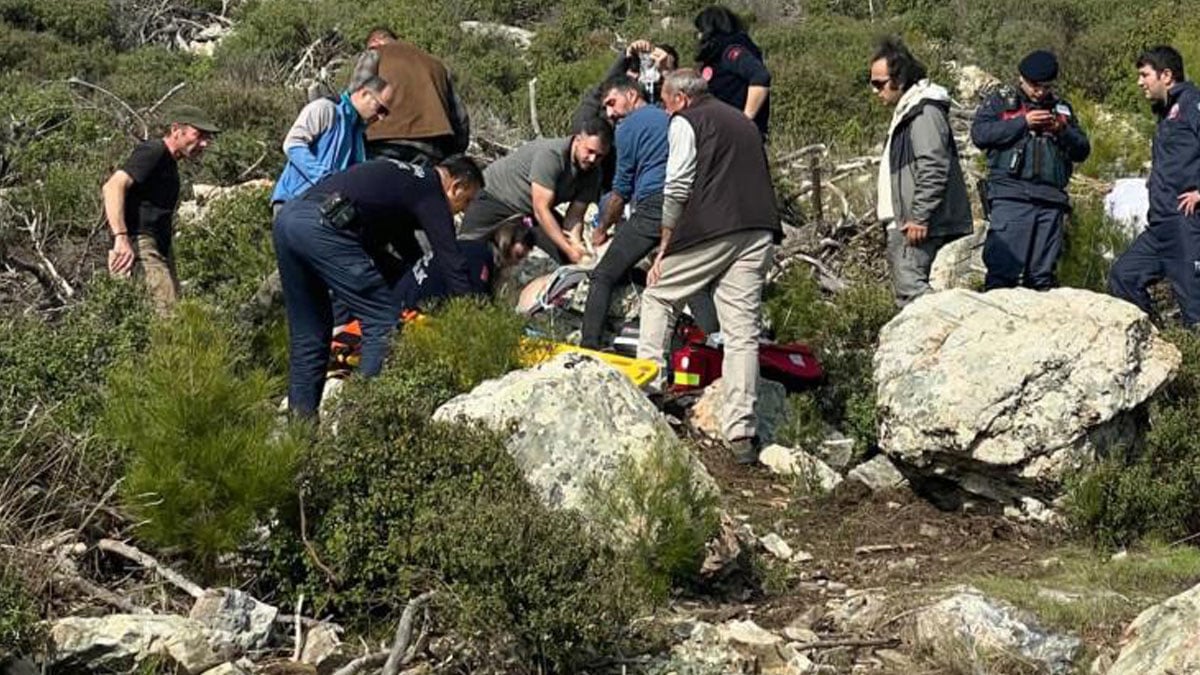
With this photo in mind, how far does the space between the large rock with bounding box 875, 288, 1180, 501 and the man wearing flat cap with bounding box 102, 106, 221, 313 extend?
11.9 feet

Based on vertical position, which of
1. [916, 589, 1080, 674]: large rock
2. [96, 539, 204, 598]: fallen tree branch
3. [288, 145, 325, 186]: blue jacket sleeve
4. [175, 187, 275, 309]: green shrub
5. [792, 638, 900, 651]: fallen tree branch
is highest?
[288, 145, 325, 186]: blue jacket sleeve

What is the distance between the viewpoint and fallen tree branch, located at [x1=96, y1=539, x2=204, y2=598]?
499 cm

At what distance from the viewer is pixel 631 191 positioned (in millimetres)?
8398

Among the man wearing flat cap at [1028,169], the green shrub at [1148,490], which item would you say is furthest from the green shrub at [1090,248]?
the green shrub at [1148,490]

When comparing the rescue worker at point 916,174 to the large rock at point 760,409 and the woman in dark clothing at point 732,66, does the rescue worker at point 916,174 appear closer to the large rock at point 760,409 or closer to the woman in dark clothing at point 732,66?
the large rock at point 760,409

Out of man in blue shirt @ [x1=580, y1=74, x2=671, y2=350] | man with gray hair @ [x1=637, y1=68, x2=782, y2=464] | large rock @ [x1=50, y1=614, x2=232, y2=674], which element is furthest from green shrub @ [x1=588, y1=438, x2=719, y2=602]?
man in blue shirt @ [x1=580, y1=74, x2=671, y2=350]

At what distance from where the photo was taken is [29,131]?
40.0ft

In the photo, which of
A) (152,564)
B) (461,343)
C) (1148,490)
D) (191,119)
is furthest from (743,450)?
(191,119)

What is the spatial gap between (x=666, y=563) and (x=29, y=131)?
8.42m

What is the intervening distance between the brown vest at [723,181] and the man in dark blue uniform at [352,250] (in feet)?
3.73

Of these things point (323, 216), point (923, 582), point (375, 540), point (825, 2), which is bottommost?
point (825, 2)

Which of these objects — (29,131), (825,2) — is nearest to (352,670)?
(29,131)

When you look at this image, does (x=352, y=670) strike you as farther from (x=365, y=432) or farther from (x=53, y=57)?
(x=53, y=57)

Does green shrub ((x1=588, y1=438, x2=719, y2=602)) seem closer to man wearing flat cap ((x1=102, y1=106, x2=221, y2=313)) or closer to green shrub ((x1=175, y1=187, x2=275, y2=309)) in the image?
man wearing flat cap ((x1=102, y1=106, x2=221, y2=313))
